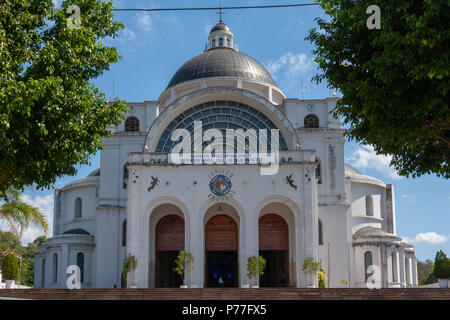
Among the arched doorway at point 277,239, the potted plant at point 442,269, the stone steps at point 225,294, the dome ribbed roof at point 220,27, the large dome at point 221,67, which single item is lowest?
the stone steps at point 225,294

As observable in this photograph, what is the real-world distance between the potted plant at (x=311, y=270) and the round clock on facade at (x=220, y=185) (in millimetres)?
6027

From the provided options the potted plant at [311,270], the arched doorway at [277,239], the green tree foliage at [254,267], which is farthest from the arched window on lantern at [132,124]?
the potted plant at [311,270]

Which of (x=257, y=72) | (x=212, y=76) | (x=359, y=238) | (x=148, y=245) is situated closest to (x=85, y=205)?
(x=148, y=245)

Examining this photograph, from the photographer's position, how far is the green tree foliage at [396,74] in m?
12.3

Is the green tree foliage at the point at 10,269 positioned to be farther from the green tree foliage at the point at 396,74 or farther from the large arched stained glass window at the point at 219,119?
the green tree foliage at the point at 396,74

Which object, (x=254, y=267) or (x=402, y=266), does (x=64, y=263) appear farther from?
(x=402, y=266)

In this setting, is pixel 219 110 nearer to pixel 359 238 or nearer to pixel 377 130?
pixel 359 238

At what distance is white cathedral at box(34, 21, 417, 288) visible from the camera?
102 ft

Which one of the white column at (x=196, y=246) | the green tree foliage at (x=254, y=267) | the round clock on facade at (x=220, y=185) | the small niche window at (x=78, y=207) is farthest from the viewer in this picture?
the small niche window at (x=78, y=207)

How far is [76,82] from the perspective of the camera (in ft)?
48.8

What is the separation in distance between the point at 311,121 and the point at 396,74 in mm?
25092

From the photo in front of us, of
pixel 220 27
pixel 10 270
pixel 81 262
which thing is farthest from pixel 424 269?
pixel 10 270

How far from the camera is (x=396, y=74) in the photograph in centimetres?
1312

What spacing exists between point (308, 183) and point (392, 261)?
9723 millimetres
